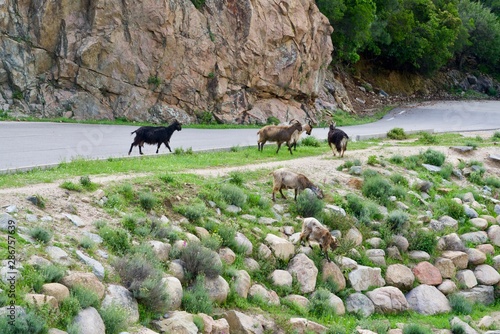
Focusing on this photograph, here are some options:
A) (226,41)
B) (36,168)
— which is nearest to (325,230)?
(36,168)

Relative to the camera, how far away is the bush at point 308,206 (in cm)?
1691

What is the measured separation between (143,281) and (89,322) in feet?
5.03

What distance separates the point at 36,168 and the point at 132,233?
4550 millimetres

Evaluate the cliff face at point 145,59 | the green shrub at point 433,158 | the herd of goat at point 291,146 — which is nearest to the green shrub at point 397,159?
the green shrub at point 433,158

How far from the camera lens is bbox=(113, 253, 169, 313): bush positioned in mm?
10875

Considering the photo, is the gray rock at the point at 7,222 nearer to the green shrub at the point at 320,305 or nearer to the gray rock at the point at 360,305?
the green shrub at the point at 320,305

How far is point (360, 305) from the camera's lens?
1444 centimetres

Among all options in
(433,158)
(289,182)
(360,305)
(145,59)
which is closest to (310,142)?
(433,158)

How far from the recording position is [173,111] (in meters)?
35.1

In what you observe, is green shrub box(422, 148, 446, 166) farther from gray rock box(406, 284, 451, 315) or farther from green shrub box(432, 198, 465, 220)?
gray rock box(406, 284, 451, 315)

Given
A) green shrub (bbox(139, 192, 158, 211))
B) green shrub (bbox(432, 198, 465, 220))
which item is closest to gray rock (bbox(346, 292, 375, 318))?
green shrub (bbox(139, 192, 158, 211))

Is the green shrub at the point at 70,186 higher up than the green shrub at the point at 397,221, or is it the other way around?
the green shrub at the point at 70,186

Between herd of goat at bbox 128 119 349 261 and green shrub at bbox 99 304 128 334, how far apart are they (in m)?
6.16

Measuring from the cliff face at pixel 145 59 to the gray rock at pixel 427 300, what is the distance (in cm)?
2131
